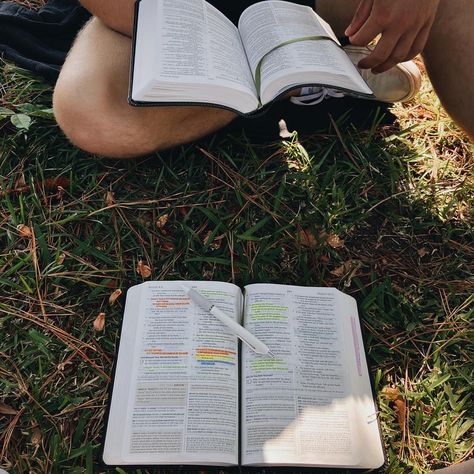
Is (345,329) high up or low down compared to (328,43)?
down

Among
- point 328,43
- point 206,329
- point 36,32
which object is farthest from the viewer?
point 36,32

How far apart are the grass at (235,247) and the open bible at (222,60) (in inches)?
18.2

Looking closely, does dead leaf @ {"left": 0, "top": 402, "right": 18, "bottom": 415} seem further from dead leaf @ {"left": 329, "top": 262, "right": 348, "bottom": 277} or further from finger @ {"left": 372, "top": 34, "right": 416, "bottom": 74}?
finger @ {"left": 372, "top": 34, "right": 416, "bottom": 74}

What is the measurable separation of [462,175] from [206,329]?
1.24 metres

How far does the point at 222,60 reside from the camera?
1455 millimetres

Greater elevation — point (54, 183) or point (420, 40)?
point (420, 40)

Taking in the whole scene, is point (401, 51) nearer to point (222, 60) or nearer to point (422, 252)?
point (222, 60)

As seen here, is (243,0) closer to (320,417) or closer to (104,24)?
(104,24)

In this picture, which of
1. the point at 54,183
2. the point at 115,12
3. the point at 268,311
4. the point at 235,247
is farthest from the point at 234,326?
the point at 115,12

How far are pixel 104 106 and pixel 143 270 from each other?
1.77 feet

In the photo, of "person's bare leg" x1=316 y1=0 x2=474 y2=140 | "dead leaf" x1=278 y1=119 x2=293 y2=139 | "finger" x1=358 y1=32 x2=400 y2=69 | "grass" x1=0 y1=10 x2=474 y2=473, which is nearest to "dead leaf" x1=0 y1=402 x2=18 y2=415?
"grass" x1=0 y1=10 x2=474 y2=473

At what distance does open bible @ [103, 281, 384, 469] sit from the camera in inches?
48.1

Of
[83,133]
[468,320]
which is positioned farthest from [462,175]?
[83,133]

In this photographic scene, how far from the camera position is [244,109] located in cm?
141
